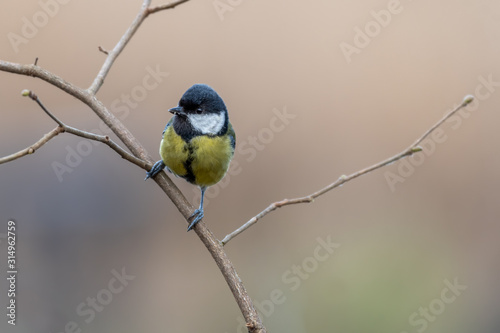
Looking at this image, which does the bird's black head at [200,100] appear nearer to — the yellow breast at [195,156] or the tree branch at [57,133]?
the yellow breast at [195,156]

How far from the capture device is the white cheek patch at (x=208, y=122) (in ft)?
6.12

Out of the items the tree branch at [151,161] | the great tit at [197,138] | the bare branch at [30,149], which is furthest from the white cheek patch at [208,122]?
the bare branch at [30,149]

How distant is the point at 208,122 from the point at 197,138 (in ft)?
0.22

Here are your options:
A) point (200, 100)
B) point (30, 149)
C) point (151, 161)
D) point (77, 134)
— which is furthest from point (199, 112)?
point (30, 149)

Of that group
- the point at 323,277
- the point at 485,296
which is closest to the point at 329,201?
the point at 323,277

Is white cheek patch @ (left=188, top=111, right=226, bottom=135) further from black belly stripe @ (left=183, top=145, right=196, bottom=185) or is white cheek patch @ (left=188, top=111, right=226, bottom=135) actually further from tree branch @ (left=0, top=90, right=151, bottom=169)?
tree branch @ (left=0, top=90, right=151, bottom=169)

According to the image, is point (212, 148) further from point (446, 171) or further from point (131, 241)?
point (446, 171)

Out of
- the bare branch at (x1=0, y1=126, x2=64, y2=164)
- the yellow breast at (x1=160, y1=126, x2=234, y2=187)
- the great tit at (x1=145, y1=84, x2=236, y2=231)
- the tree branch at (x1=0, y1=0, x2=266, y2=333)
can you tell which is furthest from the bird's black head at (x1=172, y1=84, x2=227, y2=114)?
the bare branch at (x1=0, y1=126, x2=64, y2=164)

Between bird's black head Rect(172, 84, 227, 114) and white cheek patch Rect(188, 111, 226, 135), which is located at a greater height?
bird's black head Rect(172, 84, 227, 114)

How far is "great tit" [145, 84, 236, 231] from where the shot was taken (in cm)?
183

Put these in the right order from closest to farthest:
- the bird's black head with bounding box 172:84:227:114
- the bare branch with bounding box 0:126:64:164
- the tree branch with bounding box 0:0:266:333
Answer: the bare branch with bounding box 0:126:64:164 < the tree branch with bounding box 0:0:266:333 < the bird's black head with bounding box 172:84:227:114

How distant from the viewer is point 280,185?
12.0 feet

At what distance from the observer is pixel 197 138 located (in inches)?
74.6

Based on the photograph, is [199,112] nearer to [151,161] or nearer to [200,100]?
[200,100]
